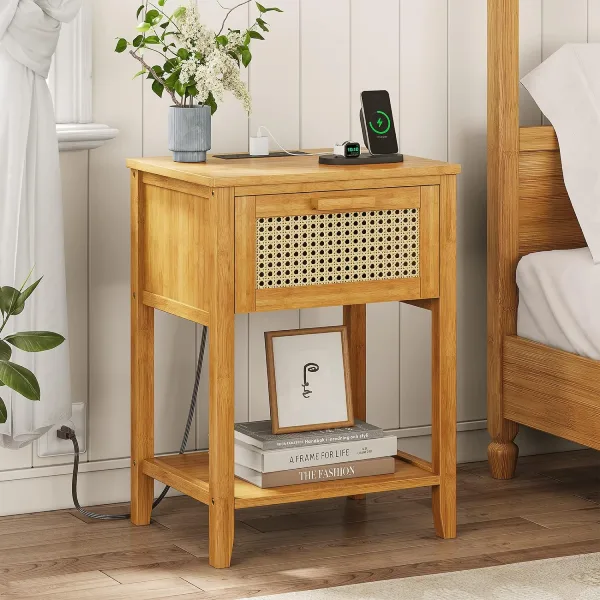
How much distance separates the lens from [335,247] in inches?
91.5

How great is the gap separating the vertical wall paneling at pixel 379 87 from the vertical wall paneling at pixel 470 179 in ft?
0.52

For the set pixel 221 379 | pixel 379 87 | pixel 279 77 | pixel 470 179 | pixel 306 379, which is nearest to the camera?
pixel 221 379

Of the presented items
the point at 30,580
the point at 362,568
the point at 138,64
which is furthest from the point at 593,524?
the point at 138,64

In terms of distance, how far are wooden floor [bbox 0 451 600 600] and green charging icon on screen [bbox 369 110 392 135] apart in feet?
2.58

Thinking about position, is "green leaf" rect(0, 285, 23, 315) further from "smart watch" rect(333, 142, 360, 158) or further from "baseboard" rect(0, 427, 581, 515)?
"baseboard" rect(0, 427, 581, 515)

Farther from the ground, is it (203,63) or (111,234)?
(203,63)

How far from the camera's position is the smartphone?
8.13 ft

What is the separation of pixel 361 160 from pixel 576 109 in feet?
2.29

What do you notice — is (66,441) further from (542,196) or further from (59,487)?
(542,196)

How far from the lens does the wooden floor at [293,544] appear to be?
2254mm

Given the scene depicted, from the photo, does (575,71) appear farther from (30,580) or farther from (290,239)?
(30,580)

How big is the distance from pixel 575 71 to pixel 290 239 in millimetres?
957

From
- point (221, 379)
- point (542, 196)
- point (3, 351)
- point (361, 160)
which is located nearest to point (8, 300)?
point (3, 351)

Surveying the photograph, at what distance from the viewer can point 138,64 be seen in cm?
264
